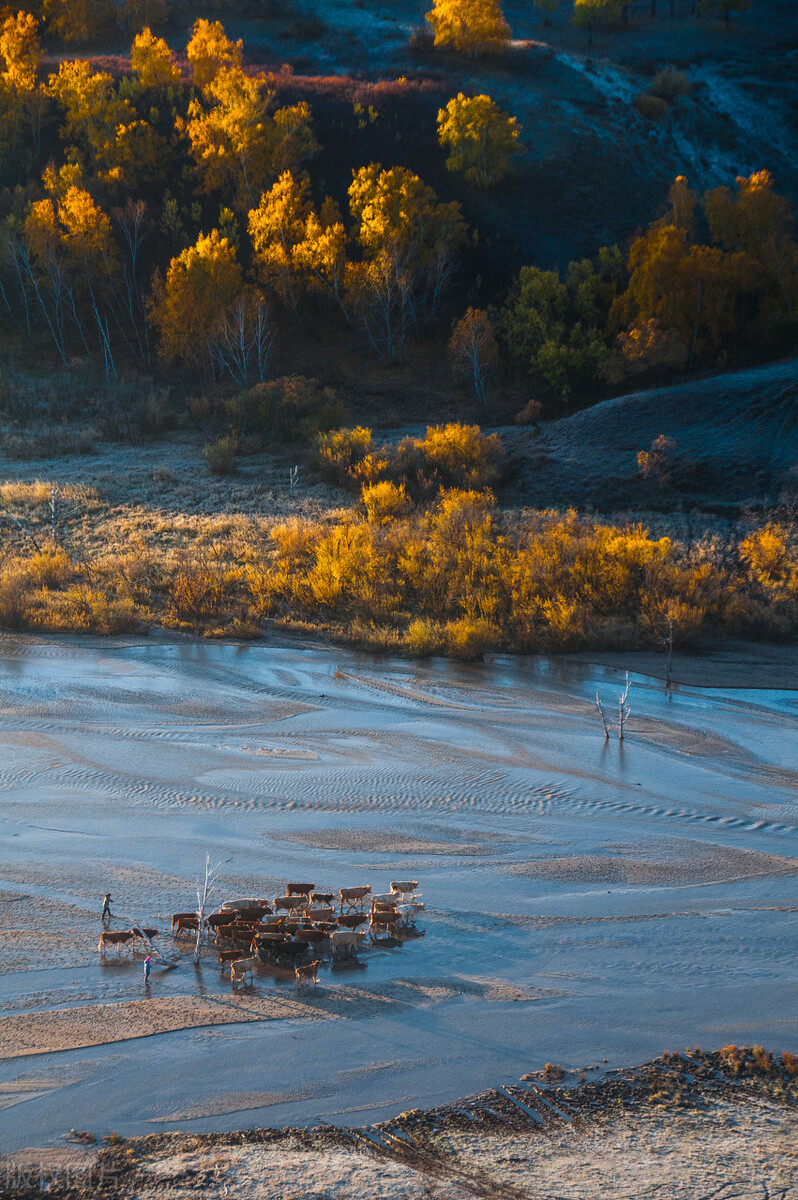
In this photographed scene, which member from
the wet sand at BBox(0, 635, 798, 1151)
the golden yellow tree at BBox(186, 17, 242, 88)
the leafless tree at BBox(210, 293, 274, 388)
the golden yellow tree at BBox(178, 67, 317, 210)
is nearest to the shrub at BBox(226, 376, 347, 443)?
the leafless tree at BBox(210, 293, 274, 388)

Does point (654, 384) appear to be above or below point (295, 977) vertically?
above

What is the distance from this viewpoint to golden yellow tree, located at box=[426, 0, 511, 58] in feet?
161

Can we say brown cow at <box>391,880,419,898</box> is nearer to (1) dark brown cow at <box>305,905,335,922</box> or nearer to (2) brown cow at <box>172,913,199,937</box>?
(1) dark brown cow at <box>305,905,335,922</box>

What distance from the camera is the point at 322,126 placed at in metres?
41.8

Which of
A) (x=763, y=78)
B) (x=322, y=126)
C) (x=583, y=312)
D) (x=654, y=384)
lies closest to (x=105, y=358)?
(x=322, y=126)

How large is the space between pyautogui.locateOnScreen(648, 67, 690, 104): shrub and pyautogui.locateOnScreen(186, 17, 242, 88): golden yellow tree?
24099mm

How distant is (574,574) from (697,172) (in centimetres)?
3883

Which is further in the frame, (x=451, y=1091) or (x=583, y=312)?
(x=583, y=312)

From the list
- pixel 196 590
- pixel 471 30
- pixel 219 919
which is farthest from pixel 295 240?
pixel 219 919

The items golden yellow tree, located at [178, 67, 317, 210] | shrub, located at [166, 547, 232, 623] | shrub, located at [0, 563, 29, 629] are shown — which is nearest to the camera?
shrub, located at [0, 563, 29, 629]

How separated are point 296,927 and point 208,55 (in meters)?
49.9

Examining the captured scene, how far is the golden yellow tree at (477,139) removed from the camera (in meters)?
40.1

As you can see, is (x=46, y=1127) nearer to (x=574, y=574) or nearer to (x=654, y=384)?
(x=574, y=574)

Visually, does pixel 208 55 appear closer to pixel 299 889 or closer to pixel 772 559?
pixel 772 559
